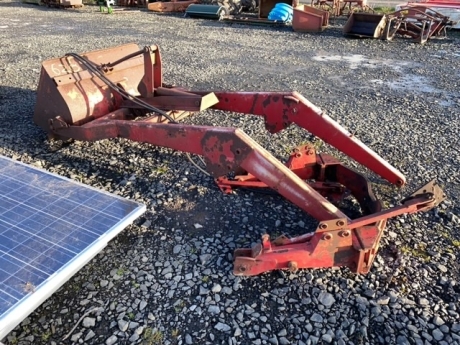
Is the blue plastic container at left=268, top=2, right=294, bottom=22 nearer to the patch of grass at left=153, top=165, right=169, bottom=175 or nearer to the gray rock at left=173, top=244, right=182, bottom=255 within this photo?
the patch of grass at left=153, top=165, right=169, bottom=175

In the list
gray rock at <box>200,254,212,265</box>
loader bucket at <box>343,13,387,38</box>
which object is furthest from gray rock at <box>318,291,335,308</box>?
loader bucket at <box>343,13,387,38</box>

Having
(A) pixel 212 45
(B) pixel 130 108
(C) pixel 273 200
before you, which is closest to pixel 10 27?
(A) pixel 212 45

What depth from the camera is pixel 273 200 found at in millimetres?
3922

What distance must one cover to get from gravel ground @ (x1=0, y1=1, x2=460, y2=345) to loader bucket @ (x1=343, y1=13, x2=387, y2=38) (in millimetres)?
4079

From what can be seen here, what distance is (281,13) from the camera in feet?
44.1

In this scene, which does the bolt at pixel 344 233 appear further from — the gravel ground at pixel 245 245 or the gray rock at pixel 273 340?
the gray rock at pixel 273 340

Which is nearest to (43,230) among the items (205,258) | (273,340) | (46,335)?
(46,335)

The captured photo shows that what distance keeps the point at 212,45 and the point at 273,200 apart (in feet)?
25.3

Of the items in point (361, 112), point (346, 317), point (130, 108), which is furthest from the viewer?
point (361, 112)

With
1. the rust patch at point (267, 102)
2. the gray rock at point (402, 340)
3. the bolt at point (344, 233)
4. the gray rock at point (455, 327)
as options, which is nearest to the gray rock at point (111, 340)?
the bolt at point (344, 233)

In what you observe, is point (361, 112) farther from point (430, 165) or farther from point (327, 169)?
point (327, 169)

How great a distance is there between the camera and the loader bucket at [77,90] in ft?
14.1

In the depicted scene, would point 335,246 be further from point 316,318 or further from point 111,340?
point 111,340

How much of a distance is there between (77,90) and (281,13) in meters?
10.6
